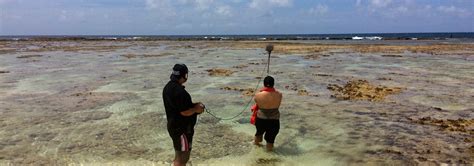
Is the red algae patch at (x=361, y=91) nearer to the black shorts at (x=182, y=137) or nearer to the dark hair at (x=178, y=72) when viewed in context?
the black shorts at (x=182, y=137)

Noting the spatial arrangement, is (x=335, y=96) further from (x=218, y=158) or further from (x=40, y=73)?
(x=40, y=73)

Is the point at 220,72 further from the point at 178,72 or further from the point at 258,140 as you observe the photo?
the point at 178,72

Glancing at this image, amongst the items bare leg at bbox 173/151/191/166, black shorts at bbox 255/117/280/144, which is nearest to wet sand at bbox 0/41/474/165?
black shorts at bbox 255/117/280/144

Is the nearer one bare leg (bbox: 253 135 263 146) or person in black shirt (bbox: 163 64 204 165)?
person in black shirt (bbox: 163 64 204 165)

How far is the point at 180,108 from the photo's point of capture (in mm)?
6453

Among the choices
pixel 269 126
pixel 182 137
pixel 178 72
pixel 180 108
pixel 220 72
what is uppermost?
pixel 178 72

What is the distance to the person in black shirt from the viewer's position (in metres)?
6.40

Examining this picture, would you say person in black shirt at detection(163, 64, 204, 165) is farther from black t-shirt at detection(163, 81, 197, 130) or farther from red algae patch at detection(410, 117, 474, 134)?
red algae patch at detection(410, 117, 474, 134)

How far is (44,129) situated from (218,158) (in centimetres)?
509

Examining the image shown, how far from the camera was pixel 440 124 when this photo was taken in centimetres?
1188

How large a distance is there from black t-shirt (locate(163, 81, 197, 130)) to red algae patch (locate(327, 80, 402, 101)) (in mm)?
10497

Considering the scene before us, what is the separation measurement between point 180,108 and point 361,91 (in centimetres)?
1262

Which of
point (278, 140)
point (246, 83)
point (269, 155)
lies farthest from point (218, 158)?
point (246, 83)

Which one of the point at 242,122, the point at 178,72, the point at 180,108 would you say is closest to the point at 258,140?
the point at 242,122
